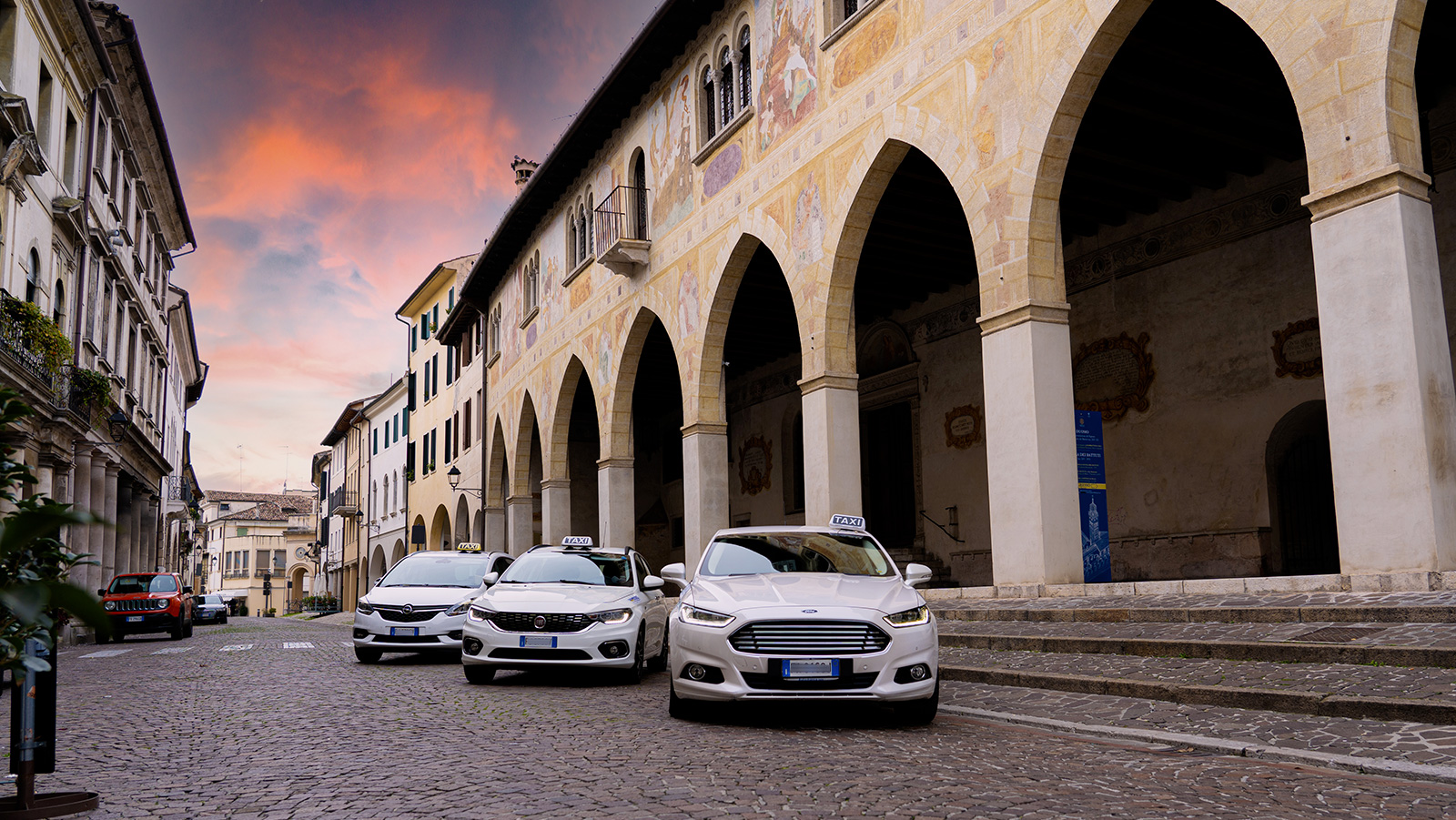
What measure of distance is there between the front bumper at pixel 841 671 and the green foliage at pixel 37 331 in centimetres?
1637

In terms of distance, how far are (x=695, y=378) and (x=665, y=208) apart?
3.86 m

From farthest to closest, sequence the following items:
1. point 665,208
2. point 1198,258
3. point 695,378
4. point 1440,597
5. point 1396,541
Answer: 1. point 665,208
2. point 695,378
3. point 1198,258
4. point 1396,541
5. point 1440,597

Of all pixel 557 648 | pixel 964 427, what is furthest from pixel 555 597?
pixel 964 427

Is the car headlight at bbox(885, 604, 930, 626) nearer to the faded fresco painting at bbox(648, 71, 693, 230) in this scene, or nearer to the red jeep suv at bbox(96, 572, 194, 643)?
the faded fresco painting at bbox(648, 71, 693, 230)

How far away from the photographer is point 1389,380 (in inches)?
369

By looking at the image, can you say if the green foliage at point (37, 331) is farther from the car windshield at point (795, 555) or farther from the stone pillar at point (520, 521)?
the stone pillar at point (520, 521)

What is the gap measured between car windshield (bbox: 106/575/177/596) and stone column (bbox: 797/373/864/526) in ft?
56.6

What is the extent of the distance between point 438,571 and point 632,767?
422 inches

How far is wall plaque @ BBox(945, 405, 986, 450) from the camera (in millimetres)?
23391

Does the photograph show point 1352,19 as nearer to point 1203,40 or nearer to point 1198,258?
point 1203,40

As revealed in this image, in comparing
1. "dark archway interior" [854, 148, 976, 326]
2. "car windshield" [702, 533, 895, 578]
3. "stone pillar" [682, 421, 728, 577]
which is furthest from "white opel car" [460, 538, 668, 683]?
"stone pillar" [682, 421, 728, 577]

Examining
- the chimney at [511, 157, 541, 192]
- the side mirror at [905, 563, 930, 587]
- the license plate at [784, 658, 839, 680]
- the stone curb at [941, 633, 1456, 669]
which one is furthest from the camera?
the chimney at [511, 157, 541, 192]

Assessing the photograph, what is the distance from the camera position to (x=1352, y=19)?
32.7ft

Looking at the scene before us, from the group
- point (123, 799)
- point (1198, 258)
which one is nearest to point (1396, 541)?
point (123, 799)
